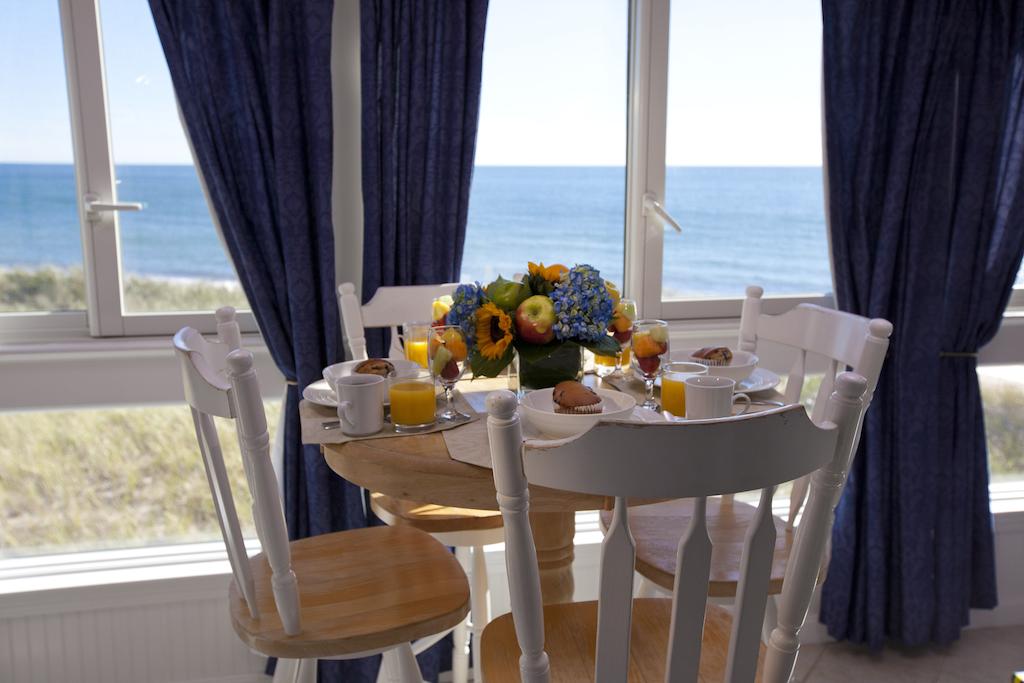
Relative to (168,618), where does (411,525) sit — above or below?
above

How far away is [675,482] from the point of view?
3.03ft

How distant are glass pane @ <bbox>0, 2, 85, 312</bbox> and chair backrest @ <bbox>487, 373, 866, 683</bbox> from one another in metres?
1.88

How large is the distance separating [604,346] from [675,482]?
696 millimetres

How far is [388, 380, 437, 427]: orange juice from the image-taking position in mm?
1473

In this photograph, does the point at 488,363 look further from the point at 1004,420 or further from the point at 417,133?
the point at 1004,420

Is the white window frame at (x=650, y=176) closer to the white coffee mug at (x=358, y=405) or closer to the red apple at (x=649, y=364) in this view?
the red apple at (x=649, y=364)

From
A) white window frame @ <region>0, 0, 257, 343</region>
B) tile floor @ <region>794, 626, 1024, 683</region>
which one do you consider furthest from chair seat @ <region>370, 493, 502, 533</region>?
tile floor @ <region>794, 626, 1024, 683</region>

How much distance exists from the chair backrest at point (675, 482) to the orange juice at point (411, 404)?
0.51 m

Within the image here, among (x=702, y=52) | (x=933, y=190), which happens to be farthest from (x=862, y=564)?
(x=702, y=52)

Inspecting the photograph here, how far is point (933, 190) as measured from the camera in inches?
97.0

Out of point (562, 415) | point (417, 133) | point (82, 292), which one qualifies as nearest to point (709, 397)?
point (562, 415)

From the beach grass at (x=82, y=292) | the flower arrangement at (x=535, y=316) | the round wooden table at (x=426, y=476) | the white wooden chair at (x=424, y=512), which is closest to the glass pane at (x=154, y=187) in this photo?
the beach grass at (x=82, y=292)

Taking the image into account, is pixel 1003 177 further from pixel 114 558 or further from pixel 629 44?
→ pixel 114 558

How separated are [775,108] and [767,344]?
77cm
